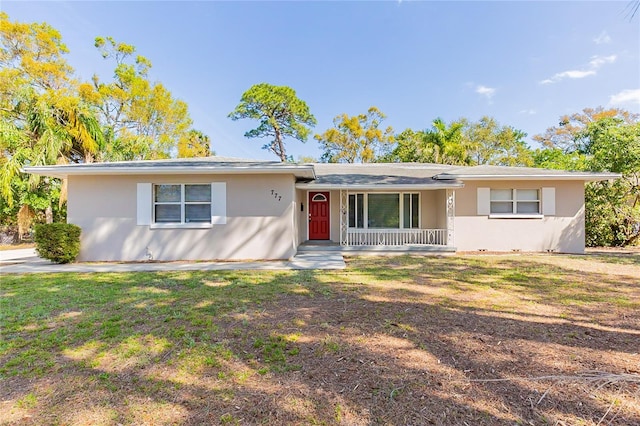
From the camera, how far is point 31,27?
17.1 metres

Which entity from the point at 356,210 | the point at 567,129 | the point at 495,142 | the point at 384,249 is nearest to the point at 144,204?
the point at 356,210

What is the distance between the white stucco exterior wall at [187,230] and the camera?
917 cm

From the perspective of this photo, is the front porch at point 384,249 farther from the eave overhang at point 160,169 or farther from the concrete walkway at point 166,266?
the eave overhang at point 160,169

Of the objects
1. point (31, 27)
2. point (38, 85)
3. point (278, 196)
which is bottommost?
point (278, 196)

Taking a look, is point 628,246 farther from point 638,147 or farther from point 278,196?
point 278,196

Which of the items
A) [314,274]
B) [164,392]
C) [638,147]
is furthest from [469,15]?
[164,392]

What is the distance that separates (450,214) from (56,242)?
1252 cm

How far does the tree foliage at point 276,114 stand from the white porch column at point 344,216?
68.3ft

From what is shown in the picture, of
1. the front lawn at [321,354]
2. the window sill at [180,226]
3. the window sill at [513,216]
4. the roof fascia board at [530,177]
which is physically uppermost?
the roof fascia board at [530,177]

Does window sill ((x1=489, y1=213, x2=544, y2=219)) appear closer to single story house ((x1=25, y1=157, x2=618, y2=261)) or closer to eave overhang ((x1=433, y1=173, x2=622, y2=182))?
single story house ((x1=25, y1=157, x2=618, y2=261))

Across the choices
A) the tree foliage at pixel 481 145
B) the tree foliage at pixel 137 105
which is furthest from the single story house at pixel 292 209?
the tree foliage at pixel 137 105

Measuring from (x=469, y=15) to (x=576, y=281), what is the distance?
40.2ft

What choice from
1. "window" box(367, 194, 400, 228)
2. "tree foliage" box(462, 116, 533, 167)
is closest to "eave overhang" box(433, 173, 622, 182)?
"window" box(367, 194, 400, 228)

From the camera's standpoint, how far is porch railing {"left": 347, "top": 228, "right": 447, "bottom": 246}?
1127cm
